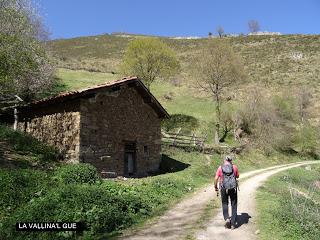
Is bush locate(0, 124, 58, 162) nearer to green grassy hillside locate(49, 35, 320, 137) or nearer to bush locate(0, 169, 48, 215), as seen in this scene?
bush locate(0, 169, 48, 215)

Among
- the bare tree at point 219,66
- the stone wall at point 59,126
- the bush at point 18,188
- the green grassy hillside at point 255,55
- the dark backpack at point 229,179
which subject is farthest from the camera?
the green grassy hillside at point 255,55

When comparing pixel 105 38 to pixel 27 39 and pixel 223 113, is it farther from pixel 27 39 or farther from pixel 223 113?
pixel 27 39

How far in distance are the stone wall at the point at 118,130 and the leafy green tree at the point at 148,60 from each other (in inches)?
772

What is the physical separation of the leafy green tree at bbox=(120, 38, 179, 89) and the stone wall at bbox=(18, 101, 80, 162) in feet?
74.1

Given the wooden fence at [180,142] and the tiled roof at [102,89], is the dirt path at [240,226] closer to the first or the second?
the tiled roof at [102,89]

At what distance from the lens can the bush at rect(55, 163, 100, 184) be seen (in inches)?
663

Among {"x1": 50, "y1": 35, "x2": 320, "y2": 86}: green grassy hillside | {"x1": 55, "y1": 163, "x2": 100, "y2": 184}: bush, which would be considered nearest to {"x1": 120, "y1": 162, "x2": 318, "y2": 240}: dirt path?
{"x1": 55, "y1": 163, "x2": 100, "y2": 184}: bush

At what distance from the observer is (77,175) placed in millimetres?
17203

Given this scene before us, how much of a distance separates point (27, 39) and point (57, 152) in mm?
6710

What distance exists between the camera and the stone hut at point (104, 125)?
70.5 feet

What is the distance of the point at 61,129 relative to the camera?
2241 cm

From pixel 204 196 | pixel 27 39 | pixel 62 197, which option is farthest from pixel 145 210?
pixel 27 39

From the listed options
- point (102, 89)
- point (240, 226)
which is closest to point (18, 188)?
point (240, 226)

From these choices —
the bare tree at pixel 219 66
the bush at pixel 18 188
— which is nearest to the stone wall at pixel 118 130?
the bush at pixel 18 188
